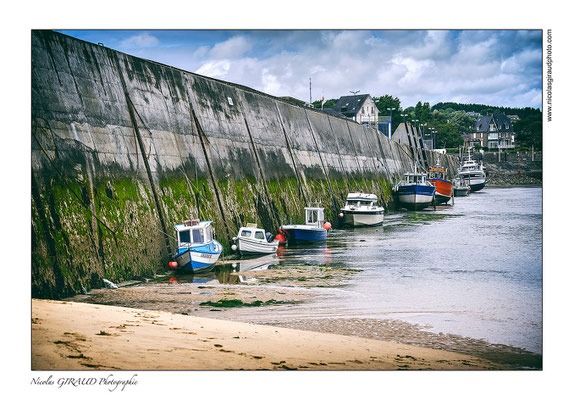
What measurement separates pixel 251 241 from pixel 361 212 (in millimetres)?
13262

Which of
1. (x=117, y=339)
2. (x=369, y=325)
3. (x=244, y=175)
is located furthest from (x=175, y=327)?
(x=244, y=175)

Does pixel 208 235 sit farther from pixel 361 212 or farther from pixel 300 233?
pixel 361 212

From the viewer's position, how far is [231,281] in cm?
1527

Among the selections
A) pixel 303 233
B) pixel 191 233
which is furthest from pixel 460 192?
pixel 191 233

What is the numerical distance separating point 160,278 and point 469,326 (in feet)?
28.4

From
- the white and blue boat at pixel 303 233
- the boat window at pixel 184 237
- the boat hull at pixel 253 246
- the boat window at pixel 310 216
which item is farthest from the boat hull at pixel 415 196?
the boat window at pixel 184 237

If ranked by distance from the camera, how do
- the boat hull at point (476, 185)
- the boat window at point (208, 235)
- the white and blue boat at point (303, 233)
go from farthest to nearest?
the boat hull at point (476, 185), the white and blue boat at point (303, 233), the boat window at point (208, 235)

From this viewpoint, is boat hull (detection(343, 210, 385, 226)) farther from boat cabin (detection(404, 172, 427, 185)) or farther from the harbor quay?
boat cabin (detection(404, 172, 427, 185))

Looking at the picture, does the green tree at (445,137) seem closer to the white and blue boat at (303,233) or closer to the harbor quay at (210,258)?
the harbor quay at (210,258)

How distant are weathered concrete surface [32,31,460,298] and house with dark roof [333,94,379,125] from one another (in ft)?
105

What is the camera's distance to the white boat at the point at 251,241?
19.4 m

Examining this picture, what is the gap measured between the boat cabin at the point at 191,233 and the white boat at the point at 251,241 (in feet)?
10.2

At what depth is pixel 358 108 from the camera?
5928cm
